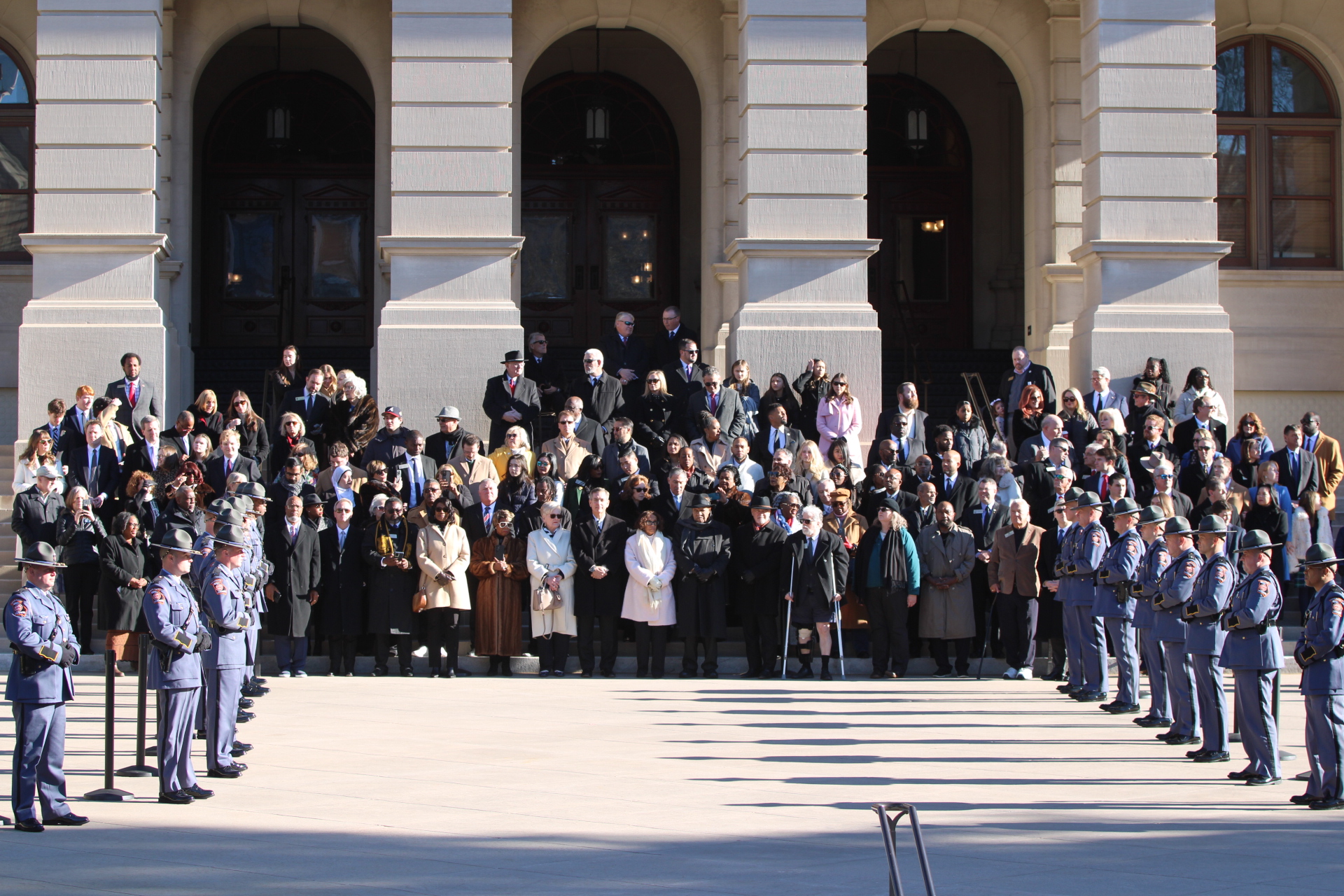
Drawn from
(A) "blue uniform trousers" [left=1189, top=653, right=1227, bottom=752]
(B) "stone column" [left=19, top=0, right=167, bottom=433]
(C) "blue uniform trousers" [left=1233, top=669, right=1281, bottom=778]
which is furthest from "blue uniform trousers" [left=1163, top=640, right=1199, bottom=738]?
(B) "stone column" [left=19, top=0, right=167, bottom=433]

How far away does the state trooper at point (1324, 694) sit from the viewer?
1024 centimetres

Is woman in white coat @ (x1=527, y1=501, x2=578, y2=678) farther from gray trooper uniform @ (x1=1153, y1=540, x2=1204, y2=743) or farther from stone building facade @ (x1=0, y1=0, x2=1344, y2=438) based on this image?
gray trooper uniform @ (x1=1153, y1=540, x2=1204, y2=743)

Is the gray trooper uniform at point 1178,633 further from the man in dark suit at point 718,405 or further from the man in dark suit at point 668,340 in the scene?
the man in dark suit at point 668,340

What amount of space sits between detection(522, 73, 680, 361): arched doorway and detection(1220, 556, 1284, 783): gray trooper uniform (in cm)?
1565

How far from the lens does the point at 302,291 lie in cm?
2591

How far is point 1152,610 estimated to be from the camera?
43.3 ft

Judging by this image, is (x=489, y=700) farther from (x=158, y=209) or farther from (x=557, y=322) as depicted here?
(x=557, y=322)

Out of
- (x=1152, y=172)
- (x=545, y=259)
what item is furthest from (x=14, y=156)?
(x=1152, y=172)

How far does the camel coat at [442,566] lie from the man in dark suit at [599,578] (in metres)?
1.07

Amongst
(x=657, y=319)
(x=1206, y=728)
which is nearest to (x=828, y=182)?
(x=657, y=319)

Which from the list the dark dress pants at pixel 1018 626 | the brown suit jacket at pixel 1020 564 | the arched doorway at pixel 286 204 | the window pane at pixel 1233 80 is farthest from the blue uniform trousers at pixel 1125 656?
the arched doorway at pixel 286 204

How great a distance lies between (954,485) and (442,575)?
5010 mm

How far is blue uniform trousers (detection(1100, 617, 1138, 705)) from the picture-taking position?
14.2 m

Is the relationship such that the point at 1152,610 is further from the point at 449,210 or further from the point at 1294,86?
the point at 1294,86
